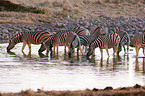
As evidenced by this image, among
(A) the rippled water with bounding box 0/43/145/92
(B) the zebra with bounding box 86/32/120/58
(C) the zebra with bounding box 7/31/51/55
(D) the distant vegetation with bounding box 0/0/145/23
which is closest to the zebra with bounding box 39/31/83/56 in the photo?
(A) the rippled water with bounding box 0/43/145/92

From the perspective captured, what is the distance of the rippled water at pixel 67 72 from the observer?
9125 mm

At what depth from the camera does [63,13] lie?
3456cm

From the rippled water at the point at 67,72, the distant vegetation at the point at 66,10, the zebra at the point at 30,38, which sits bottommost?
the rippled water at the point at 67,72

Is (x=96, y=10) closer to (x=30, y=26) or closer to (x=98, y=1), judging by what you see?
(x=98, y=1)

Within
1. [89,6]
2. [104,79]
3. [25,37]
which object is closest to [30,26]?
[25,37]

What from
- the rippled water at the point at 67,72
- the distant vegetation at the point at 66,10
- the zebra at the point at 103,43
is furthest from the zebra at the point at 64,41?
the distant vegetation at the point at 66,10

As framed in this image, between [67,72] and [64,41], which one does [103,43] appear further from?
[67,72]

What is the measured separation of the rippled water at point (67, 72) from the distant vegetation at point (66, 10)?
56.9 ft

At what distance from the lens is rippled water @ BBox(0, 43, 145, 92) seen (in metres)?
9.12

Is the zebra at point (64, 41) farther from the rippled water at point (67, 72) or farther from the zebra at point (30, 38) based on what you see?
the zebra at point (30, 38)

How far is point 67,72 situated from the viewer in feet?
36.6

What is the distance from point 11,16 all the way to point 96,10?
956 centimetres

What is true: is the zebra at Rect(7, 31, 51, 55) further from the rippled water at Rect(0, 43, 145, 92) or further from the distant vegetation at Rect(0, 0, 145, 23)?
the distant vegetation at Rect(0, 0, 145, 23)

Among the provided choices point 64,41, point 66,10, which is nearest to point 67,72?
point 64,41
